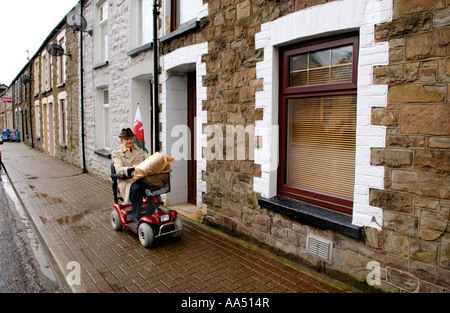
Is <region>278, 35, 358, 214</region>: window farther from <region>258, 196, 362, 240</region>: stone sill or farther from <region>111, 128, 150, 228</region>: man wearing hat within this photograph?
<region>111, 128, 150, 228</region>: man wearing hat

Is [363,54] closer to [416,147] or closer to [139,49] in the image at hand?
[416,147]

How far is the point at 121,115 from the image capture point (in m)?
8.97

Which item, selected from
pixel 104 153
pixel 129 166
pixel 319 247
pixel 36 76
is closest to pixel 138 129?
pixel 129 166

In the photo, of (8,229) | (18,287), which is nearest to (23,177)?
(8,229)

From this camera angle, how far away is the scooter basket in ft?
15.4

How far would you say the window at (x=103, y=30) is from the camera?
1035 centimetres

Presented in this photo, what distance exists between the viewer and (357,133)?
3.49 metres

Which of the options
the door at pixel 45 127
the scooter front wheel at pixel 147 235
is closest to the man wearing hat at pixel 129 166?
the scooter front wheel at pixel 147 235

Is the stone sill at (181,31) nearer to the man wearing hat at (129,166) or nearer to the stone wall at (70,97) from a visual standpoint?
the man wearing hat at (129,166)

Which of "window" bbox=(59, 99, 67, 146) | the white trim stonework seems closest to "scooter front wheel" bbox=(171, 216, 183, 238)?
the white trim stonework

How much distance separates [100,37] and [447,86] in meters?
10.5

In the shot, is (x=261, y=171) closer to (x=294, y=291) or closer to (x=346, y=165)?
(x=346, y=165)

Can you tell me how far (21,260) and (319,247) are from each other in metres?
4.23

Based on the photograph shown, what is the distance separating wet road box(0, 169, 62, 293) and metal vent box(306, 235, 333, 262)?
10.1 ft
